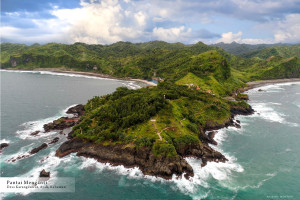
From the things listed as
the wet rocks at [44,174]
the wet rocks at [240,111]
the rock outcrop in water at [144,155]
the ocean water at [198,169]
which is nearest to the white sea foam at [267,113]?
the wet rocks at [240,111]

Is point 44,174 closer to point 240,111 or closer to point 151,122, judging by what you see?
point 151,122

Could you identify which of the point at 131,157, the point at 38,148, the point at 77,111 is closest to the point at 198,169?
the point at 131,157

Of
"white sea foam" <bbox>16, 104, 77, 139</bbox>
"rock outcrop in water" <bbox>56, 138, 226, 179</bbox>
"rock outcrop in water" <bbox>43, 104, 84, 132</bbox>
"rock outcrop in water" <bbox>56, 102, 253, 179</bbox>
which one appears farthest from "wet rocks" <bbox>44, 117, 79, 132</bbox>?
"rock outcrop in water" <bbox>56, 138, 226, 179</bbox>

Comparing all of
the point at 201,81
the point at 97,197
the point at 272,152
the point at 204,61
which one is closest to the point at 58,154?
the point at 97,197

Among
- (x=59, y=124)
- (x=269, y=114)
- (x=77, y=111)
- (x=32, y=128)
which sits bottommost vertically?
(x=32, y=128)

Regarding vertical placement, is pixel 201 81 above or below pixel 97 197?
above

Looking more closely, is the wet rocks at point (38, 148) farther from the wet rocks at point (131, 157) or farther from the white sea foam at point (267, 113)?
the white sea foam at point (267, 113)

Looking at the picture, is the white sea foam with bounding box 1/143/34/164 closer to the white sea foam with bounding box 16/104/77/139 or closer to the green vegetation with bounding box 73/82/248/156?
the white sea foam with bounding box 16/104/77/139

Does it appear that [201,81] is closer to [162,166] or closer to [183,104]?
[183,104]

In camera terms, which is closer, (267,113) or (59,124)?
(59,124)

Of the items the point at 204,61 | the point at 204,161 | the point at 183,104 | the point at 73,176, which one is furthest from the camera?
the point at 204,61

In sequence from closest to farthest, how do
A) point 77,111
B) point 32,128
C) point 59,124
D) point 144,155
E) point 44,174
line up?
point 44,174 < point 144,155 < point 32,128 < point 59,124 < point 77,111
